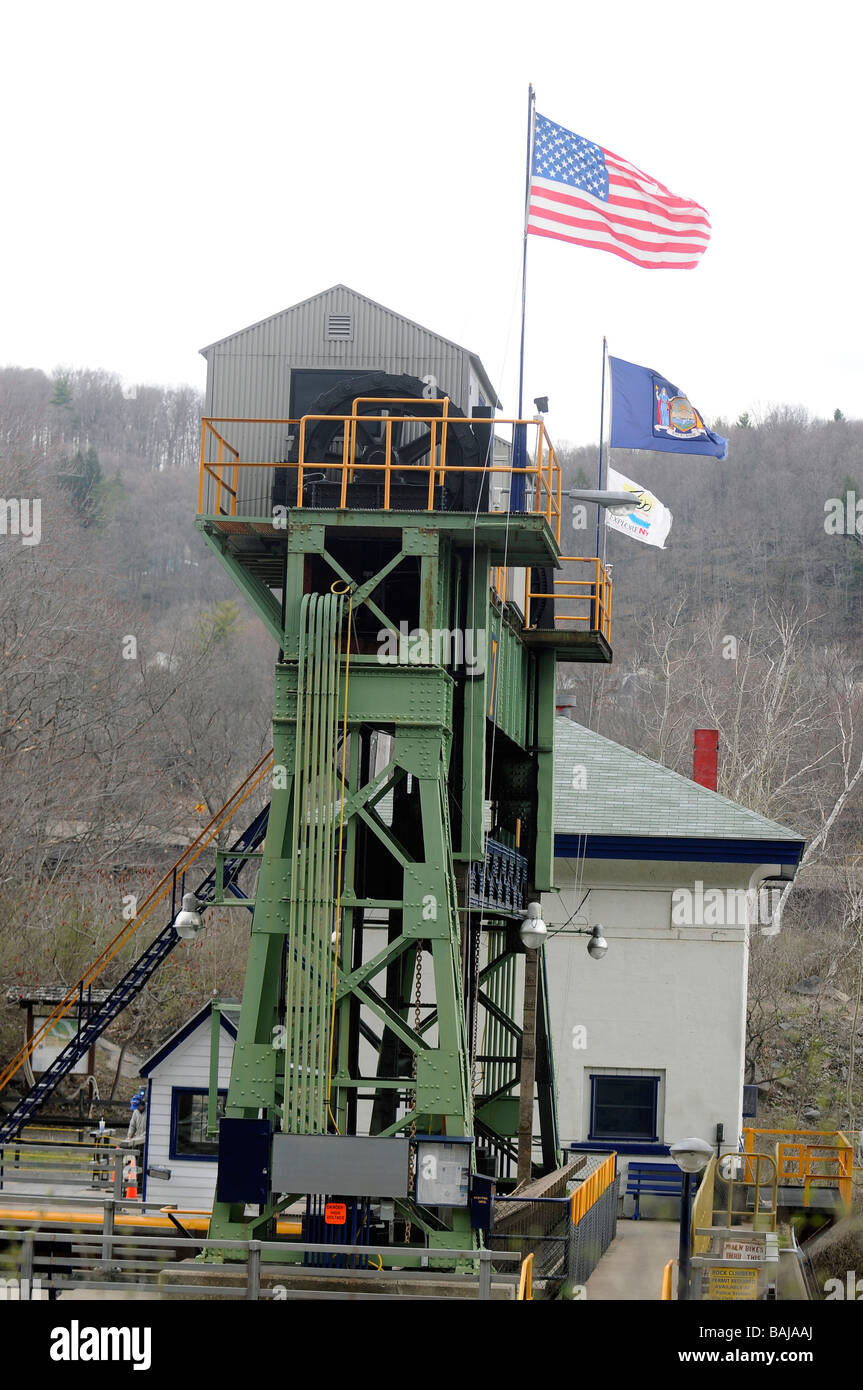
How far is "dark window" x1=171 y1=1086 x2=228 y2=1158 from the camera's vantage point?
78.2 feet

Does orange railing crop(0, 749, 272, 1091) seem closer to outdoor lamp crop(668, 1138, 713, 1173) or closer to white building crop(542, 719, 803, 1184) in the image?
white building crop(542, 719, 803, 1184)

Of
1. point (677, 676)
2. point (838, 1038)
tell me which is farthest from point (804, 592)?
point (838, 1038)

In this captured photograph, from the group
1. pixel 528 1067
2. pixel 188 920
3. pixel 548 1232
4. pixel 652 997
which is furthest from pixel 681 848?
pixel 188 920

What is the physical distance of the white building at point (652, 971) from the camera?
1115 inches

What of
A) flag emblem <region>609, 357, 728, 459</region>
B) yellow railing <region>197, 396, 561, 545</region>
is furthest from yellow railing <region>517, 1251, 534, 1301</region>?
flag emblem <region>609, 357, 728, 459</region>

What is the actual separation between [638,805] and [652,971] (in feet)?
10.2

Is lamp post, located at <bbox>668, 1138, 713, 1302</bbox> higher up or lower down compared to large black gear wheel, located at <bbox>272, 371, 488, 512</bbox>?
lower down

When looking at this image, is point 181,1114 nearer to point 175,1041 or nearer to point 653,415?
point 175,1041

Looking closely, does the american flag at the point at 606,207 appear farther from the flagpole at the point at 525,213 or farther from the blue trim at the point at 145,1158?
the blue trim at the point at 145,1158

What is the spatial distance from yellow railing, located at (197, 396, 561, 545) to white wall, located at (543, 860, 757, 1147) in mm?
11033

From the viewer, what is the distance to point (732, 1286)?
1786cm

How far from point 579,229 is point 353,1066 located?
1131 cm

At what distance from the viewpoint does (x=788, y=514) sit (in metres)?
102
